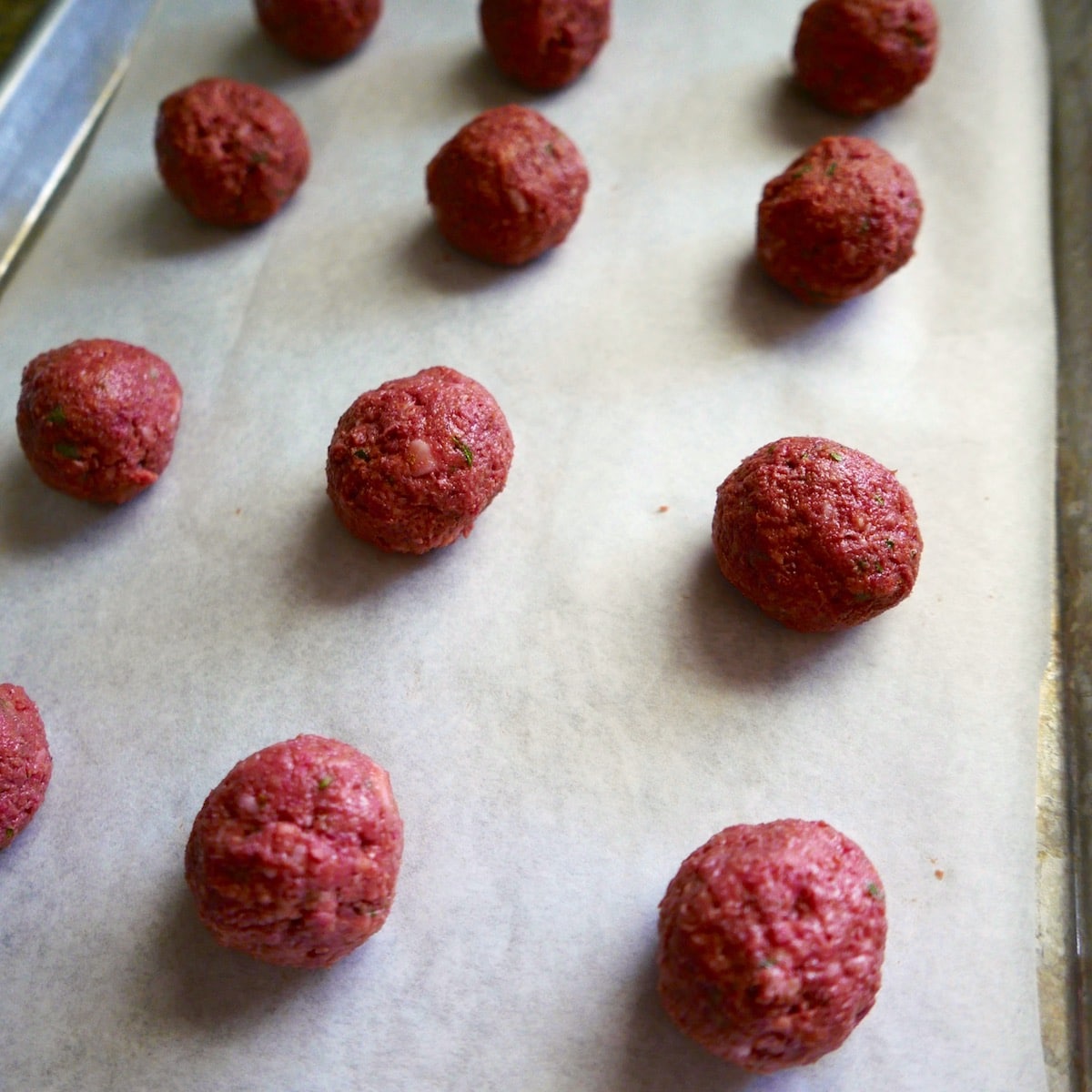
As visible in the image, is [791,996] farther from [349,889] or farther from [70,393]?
[70,393]

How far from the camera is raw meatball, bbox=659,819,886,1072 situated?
1869mm

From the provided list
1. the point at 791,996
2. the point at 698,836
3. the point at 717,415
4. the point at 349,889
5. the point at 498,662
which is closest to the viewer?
the point at 791,996

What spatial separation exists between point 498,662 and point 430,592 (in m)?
0.27

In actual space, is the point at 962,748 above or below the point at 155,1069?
below

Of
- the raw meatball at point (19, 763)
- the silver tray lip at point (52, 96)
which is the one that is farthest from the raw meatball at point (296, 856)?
the silver tray lip at point (52, 96)

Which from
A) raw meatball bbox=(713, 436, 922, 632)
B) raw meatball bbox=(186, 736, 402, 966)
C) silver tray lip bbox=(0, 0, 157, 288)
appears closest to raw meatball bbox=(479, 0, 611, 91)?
silver tray lip bbox=(0, 0, 157, 288)

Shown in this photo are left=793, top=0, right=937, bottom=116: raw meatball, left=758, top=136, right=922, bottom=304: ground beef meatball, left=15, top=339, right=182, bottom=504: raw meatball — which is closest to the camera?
left=15, top=339, right=182, bottom=504: raw meatball

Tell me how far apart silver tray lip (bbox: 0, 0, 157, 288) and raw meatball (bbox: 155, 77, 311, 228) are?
470mm

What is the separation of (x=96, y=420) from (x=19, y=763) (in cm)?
85

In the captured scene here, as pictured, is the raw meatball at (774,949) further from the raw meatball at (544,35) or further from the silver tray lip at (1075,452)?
the raw meatball at (544,35)

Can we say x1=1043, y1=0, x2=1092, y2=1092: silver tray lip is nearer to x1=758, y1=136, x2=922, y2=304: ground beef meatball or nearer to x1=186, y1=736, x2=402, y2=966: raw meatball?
x1=758, y1=136, x2=922, y2=304: ground beef meatball

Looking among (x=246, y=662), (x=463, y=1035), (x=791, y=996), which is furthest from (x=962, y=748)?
(x=246, y=662)

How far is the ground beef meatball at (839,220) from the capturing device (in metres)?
2.66

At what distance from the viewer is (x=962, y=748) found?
2.30 meters
